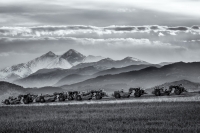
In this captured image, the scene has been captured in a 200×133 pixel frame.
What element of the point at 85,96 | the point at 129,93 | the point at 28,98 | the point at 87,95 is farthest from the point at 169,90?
the point at 28,98

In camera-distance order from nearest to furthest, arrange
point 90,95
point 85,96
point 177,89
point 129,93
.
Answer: point 177,89 → point 129,93 → point 90,95 → point 85,96

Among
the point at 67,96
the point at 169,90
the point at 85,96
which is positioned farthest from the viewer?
the point at 67,96

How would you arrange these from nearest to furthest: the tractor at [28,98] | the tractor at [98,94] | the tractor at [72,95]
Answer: the tractor at [98,94] < the tractor at [72,95] < the tractor at [28,98]

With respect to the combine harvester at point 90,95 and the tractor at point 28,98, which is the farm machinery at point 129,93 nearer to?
the combine harvester at point 90,95

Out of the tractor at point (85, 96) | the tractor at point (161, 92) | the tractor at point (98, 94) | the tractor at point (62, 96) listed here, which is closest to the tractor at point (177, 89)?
the tractor at point (161, 92)

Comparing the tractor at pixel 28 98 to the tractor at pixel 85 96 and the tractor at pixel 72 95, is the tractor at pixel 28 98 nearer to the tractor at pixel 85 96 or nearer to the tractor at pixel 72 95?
the tractor at pixel 72 95

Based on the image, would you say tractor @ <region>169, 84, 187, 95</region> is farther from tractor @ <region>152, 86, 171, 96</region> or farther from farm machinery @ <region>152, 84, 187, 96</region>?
tractor @ <region>152, 86, 171, 96</region>

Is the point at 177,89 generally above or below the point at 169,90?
above

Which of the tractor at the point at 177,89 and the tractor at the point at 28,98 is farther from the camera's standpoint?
the tractor at the point at 28,98

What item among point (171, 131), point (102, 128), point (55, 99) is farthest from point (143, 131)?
point (55, 99)

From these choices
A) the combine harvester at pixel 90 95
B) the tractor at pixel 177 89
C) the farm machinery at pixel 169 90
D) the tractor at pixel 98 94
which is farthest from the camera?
the combine harvester at pixel 90 95

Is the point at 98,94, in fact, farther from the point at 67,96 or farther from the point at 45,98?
the point at 45,98

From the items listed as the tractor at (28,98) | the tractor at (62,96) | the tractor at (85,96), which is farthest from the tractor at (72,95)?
the tractor at (28,98)

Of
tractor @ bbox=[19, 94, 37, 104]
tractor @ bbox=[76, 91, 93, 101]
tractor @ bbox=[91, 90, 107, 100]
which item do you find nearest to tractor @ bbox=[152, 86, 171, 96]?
tractor @ bbox=[91, 90, 107, 100]
